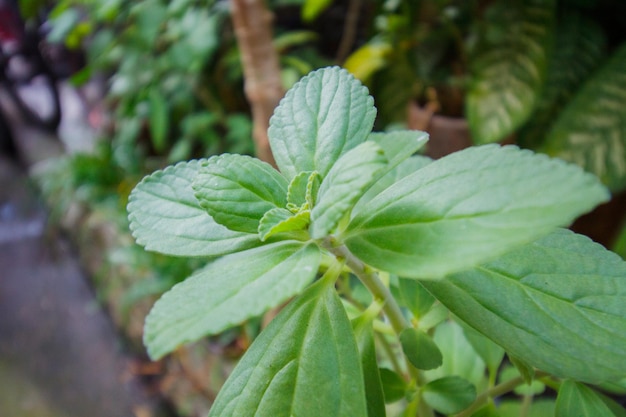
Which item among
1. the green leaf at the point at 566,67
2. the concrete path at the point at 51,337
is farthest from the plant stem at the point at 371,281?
the concrete path at the point at 51,337

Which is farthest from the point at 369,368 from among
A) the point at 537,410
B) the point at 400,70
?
the point at 400,70

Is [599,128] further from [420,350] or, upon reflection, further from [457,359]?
[420,350]

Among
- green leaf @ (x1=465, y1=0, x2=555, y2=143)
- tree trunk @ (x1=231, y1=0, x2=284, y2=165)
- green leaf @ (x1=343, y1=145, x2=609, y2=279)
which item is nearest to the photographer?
green leaf @ (x1=343, y1=145, x2=609, y2=279)

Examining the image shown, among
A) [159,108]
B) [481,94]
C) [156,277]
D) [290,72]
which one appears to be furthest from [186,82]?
[481,94]

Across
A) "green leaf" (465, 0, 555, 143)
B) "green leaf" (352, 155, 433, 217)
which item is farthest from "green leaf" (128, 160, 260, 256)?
"green leaf" (465, 0, 555, 143)

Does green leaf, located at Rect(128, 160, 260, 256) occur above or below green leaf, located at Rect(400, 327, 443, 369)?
above

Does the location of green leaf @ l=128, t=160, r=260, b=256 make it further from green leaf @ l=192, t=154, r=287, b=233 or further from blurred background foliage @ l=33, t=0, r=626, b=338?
blurred background foliage @ l=33, t=0, r=626, b=338
